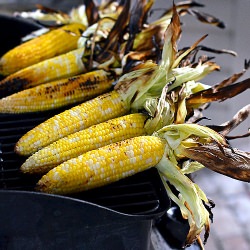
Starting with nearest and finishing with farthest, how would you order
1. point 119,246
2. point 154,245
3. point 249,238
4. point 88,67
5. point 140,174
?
point 119,246 < point 140,174 < point 154,245 < point 88,67 < point 249,238

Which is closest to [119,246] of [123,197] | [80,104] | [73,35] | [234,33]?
[123,197]

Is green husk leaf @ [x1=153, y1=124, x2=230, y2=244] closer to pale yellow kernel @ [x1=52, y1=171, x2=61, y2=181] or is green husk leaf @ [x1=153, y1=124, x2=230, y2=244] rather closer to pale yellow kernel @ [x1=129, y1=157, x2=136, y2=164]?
pale yellow kernel @ [x1=129, y1=157, x2=136, y2=164]

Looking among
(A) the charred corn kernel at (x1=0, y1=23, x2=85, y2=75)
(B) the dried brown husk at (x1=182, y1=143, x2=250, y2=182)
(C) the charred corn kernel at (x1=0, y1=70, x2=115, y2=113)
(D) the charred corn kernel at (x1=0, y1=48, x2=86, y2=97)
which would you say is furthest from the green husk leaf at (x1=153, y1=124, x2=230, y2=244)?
(A) the charred corn kernel at (x1=0, y1=23, x2=85, y2=75)

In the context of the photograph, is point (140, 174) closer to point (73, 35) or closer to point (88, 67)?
point (88, 67)

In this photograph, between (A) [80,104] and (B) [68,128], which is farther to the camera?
(A) [80,104]

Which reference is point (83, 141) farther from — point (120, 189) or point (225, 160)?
point (225, 160)
